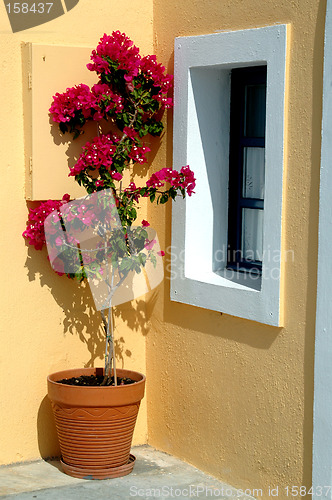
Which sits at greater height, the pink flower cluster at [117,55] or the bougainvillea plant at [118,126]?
the pink flower cluster at [117,55]

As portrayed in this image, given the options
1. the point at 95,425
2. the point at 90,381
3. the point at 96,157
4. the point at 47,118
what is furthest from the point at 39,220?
the point at 95,425

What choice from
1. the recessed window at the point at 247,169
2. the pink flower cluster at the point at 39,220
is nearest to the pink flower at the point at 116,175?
the pink flower cluster at the point at 39,220

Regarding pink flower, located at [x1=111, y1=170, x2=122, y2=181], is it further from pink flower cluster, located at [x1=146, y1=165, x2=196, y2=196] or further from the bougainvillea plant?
pink flower cluster, located at [x1=146, y1=165, x2=196, y2=196]

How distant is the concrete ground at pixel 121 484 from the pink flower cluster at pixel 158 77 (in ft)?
7.45

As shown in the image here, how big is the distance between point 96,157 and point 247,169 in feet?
3.16

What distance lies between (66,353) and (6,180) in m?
1.20

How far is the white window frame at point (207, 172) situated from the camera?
4.79m

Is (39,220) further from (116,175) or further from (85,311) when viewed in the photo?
(85,311)

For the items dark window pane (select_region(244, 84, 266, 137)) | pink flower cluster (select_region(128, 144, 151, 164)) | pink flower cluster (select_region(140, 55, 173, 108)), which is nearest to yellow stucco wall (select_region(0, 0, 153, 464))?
pink flower cluster (select_region(140, 55, 173, 108))

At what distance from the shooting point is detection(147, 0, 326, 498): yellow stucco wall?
428 centimetres

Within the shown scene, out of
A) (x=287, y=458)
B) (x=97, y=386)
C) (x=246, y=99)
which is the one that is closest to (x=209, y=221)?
(x=246, y=99)

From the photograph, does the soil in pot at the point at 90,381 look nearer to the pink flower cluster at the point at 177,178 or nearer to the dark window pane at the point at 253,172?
the pink flower cluster at the point at 177,178

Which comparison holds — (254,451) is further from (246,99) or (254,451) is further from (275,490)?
(246,99)

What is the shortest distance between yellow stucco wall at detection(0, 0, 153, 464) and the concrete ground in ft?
0.68
